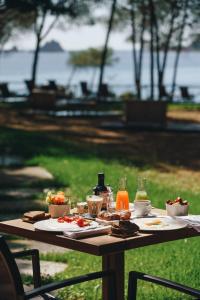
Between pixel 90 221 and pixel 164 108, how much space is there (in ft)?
58.2

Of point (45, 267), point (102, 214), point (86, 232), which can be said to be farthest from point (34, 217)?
point (45, 267)

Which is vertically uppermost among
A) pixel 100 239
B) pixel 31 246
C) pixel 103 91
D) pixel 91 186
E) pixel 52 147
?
pixel 103 91

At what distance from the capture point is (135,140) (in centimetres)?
2061

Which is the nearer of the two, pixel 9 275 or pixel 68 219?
pixel 9 275

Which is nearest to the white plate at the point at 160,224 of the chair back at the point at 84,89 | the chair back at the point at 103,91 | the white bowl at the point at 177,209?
the white bowl at the point at 177,209

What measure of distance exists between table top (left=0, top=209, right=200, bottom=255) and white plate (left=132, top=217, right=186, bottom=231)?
32mm

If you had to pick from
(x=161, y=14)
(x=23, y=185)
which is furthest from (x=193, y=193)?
(x=161, y=14)

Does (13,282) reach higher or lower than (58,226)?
lower

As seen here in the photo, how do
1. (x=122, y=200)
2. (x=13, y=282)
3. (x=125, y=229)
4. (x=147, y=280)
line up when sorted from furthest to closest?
(x=122, y=200) → (x=125, y=229) → (x=147, y=280) → (x=13, y=282)

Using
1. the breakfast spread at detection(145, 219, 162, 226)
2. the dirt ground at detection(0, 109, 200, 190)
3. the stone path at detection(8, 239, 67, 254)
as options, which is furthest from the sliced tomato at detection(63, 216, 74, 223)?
the dirt ground at detection(0, 109, 200, 190)

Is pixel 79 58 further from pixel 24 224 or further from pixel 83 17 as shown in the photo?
pixel 24 224

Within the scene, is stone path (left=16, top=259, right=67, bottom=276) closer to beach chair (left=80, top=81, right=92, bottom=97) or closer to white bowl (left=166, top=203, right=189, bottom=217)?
white bowl (left=166, top=203, right=189, bottom=217)

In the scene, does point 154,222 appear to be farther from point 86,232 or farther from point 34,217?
point 34,217

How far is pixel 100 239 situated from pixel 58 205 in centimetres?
62
